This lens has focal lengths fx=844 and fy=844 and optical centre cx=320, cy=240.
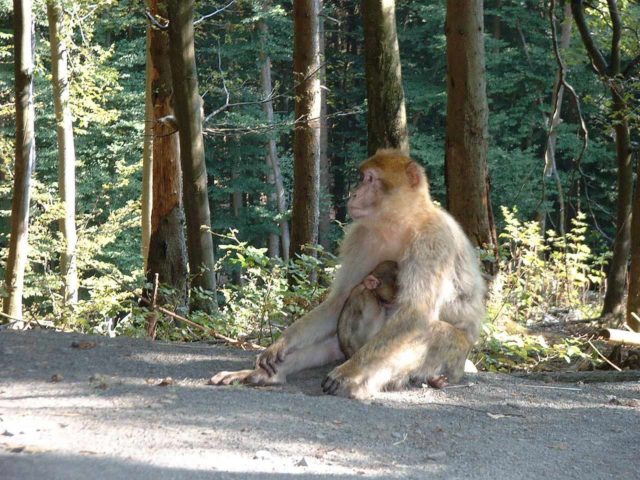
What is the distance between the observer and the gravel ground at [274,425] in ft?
11.9

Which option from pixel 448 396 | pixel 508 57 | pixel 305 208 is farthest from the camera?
pixel 508 57

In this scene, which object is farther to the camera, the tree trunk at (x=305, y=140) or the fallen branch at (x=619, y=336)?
the tree trunk at (x=305, y=140)

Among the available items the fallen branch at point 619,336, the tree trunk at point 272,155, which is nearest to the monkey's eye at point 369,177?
the fallen branch at point 619,336

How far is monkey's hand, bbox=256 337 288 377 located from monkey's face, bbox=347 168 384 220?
1.02 metres

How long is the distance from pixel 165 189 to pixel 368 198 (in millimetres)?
6153

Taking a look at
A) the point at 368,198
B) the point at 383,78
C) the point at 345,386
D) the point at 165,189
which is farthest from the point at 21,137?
the point at 345,386

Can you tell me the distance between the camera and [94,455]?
3.54 metres

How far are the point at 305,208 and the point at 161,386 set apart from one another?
6285mm

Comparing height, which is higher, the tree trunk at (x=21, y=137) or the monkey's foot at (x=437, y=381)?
the tree trunk at (x=21, y=137)

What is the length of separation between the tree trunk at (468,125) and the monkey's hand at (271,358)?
3.86 m

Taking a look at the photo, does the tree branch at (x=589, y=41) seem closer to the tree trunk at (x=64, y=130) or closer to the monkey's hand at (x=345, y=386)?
the monkey's hand at (x=345, y=386)

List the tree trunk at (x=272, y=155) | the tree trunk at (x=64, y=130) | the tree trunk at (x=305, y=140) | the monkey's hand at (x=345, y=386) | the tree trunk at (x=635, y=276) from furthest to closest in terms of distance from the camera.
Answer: the tree trunk at (x=272, y=155) → the tree trunk at (x=64, y=130) → the tree trunk at (x=305, y=140) → the tree trunk at (x=635, y=276) → the monkey's hand at (x=345, y=386)

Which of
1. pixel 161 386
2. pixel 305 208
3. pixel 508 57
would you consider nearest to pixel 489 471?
pixel 161 386

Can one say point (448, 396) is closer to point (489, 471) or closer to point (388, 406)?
point (388, 406)
